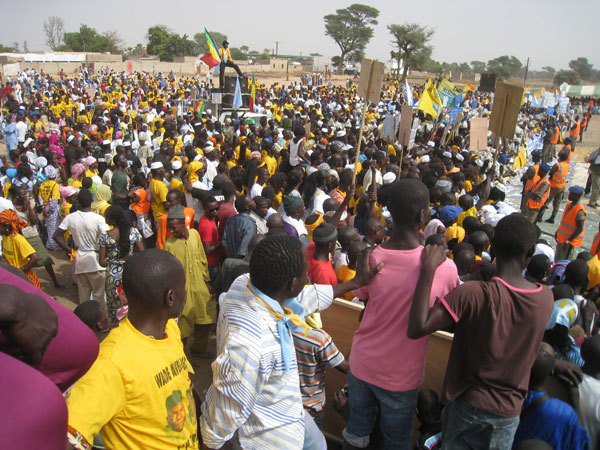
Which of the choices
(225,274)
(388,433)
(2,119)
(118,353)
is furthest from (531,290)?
(2,119)

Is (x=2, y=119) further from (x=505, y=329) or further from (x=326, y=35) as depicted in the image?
(x=326, y=35)

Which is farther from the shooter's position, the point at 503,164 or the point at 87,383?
the point at 503,164

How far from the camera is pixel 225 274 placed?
3609 mm

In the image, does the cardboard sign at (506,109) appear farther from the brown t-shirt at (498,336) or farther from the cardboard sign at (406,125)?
the brown t-shirt at (498,336)

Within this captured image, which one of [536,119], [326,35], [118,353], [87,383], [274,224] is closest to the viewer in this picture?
[87,383]

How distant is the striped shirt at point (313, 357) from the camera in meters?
2.22

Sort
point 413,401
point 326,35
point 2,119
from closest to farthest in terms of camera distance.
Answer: point 413,401, point 2,119, point 326,35

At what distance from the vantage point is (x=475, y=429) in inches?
81.0

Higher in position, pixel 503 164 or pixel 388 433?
pixel 503 164

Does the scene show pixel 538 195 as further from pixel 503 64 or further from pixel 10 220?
pixel 503 64

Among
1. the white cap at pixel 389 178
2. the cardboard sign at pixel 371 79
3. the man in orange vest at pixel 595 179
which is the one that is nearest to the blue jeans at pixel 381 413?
Result: the cardboard sign at pixel 371 79

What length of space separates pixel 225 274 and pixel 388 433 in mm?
1847

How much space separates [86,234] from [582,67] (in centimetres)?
13151

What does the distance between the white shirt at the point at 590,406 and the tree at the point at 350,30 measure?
70.9 metres
